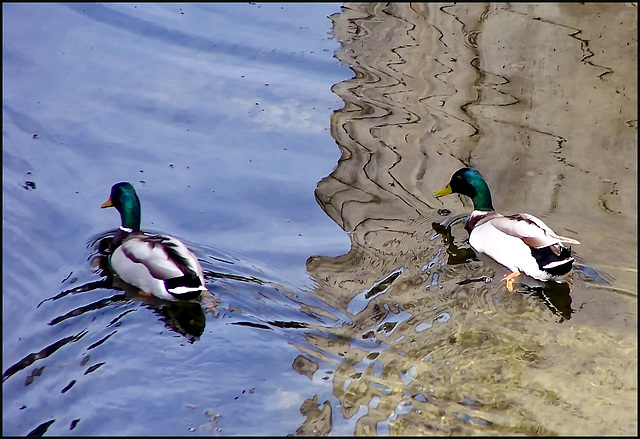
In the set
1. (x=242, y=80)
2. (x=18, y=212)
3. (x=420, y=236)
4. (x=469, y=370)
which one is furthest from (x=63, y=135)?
(x=469, y=370)

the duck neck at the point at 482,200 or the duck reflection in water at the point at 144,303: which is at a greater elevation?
the duck neck at the point at 482,200

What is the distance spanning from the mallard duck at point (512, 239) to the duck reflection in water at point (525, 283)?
0.05 m

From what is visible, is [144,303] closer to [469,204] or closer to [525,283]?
[525,283]

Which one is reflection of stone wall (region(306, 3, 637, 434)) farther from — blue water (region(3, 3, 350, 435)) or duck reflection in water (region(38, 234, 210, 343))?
duck reflection in water (region(38, 234, 210, 343))

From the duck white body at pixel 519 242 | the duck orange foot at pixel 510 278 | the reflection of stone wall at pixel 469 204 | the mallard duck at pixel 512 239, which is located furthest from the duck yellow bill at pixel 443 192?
the duck orange foot at pixel 510 278

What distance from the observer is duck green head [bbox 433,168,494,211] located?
22.8 feet

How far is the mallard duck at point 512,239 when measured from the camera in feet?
19.7

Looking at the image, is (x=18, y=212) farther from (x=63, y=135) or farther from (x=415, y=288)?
(x=415, y=288)

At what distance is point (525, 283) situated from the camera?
6227mm

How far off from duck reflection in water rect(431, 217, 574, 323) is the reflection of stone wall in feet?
0.15

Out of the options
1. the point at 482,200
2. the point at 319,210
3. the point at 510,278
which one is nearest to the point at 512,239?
the point at 510,278

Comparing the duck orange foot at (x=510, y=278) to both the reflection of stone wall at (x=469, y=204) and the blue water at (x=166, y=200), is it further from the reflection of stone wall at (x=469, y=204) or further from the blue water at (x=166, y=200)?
the blue water at (x=166, y=200)

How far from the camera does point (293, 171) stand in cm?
747

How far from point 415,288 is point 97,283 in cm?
222
